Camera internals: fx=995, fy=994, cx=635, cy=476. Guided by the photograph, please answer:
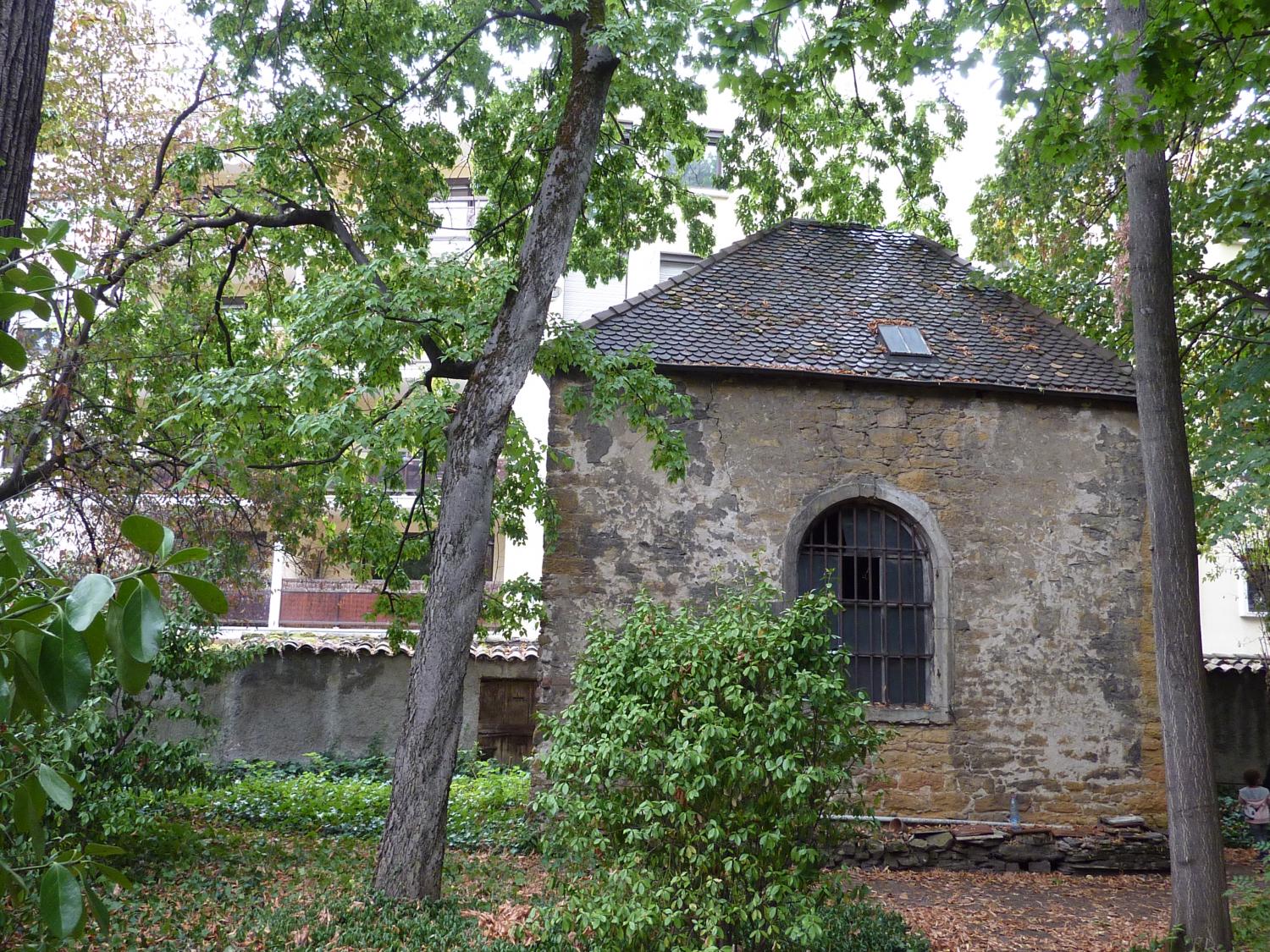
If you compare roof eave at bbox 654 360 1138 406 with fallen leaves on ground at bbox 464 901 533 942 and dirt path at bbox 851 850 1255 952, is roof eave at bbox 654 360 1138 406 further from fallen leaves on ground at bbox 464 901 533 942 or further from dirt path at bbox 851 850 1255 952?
fallen leaves on ground at bbox 464 901 533 942

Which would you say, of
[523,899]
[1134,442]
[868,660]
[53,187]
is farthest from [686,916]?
[53,187]

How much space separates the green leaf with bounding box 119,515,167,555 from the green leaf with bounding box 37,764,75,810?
313 mm

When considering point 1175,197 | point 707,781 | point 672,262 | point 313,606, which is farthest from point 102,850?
point 672,262

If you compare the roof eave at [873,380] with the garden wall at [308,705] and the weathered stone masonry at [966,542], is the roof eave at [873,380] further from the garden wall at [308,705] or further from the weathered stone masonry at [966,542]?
the garden wall at [308,705]

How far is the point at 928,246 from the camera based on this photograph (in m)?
12.6

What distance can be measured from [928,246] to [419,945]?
10.2 m

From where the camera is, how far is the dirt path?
23.2 feet

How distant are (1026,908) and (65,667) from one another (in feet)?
28.2

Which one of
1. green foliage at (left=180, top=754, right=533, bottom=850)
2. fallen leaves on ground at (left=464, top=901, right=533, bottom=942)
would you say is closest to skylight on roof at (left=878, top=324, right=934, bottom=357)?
green foliage at (left=180, top=754, right=533, bottom=850)

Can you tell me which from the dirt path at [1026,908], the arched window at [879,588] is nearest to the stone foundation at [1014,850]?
the dirt path at [1026,908]

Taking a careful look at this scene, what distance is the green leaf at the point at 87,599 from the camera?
1.14m

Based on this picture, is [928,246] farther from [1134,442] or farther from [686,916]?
[686,916]

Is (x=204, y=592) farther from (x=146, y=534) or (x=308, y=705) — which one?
(x=308, y=705)

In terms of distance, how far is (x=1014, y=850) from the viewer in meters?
9.31
